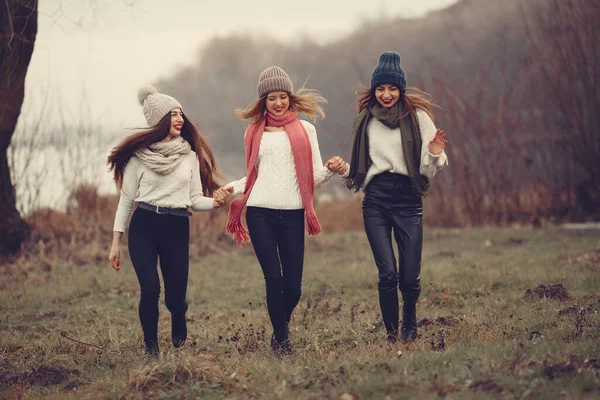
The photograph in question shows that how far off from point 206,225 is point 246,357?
332 inches

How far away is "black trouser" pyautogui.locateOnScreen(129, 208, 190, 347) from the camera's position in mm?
5578

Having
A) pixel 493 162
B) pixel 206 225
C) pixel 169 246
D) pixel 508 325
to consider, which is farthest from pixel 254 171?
pixel 493 162

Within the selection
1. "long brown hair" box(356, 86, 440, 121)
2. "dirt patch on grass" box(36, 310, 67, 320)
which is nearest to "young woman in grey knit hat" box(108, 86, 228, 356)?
"long brown hair" box(356, 86, 440, 121)

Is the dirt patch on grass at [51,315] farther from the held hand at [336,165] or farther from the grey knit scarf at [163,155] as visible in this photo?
the held hand at [336,165]

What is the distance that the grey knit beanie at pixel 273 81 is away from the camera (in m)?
5.66

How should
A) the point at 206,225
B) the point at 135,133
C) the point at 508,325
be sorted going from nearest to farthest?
1. the point at 135,133
2. the point at 508,325
3. the point at 206,225

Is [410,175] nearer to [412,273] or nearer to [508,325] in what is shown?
[412,273]

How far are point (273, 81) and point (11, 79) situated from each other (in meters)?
6.84

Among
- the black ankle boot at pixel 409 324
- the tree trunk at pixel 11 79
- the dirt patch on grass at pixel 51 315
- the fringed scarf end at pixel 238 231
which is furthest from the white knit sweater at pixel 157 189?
the tree trunk at pixel 11 79

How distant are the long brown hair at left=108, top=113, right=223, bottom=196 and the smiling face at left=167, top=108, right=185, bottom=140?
30mm

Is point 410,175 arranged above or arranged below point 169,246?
above

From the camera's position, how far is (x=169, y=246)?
222 inches

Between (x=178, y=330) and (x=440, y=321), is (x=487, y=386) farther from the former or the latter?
(x=178, y=330)

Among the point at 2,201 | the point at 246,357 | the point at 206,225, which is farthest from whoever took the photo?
the point at 206,225
